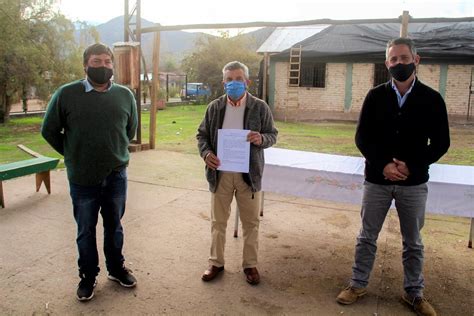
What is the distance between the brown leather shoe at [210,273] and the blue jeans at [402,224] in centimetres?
117

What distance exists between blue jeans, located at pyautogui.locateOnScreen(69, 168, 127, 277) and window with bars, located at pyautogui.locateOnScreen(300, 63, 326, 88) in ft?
56.8

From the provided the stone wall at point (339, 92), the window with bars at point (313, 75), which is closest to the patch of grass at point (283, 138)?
the stone wall at point (339, 92)

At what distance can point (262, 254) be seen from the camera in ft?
14.5

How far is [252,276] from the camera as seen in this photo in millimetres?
3746

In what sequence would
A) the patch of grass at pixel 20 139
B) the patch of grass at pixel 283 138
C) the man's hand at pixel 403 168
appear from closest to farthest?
1. the man's hand at pixel 403 168
2. the patch of grass at pixel 20 139
3. the patch of grass at pixel 283 138

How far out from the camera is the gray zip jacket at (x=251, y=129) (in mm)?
3588

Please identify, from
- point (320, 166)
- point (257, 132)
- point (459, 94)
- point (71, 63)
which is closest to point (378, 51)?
point (459, 94)

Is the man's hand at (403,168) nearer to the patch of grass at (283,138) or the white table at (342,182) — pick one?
the white table at (342,182)

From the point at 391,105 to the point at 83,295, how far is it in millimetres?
2701

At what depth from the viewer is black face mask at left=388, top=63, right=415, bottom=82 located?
315cm

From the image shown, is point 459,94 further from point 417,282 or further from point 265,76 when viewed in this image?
point 417,282

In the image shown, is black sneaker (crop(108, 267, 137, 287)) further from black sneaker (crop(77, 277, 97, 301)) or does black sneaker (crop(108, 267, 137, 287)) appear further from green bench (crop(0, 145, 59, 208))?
green bench (crop(0, 145, 59, 208))

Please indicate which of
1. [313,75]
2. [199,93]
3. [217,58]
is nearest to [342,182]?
[313,75]

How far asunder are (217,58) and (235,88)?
2573 centimetres
